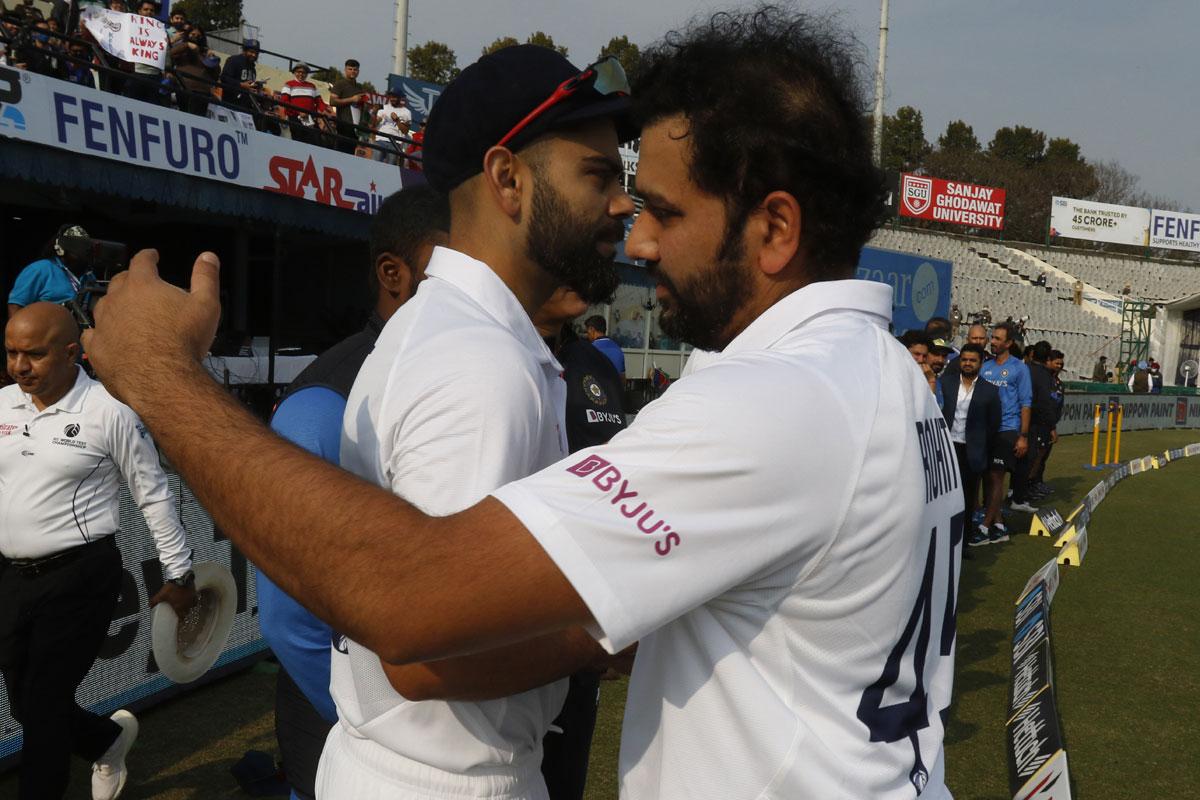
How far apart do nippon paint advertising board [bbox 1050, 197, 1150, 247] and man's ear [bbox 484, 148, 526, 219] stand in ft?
170

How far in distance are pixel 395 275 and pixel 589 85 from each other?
150 cm

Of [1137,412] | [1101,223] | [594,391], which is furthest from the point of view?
[1101,223]

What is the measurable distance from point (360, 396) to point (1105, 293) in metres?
52.4

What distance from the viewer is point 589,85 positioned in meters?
1.84

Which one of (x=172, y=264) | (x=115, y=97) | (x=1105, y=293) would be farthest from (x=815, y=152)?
(x=1105, y=293)

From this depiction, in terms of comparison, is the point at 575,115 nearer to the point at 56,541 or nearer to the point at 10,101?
the point at 56,541

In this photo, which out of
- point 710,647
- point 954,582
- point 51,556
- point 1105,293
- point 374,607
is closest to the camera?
point 374,607

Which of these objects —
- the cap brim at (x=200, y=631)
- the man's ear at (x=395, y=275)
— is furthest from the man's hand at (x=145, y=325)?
the cap brim at (x=200, y=631)

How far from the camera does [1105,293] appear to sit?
4775cm

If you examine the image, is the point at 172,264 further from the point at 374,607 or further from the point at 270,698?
the point at 374,607

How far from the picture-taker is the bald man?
3998 mm

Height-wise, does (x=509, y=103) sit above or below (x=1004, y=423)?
above

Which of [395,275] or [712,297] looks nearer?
[712,297]

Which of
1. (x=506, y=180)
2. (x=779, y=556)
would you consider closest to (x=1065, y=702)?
(x=506, y=180)
